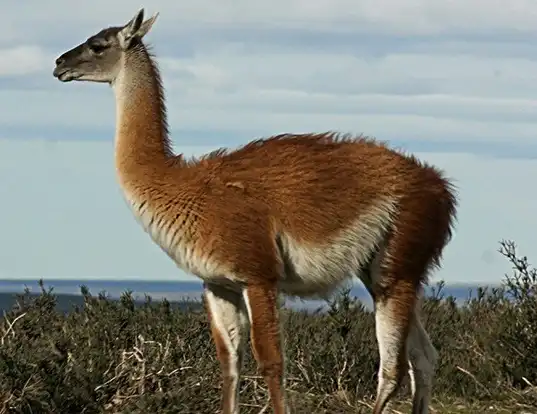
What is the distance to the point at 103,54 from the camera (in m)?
9.52

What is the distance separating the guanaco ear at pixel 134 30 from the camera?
31.1 ft

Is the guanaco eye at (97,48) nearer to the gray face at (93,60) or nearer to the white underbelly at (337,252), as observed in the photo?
the gray face at (93,60)

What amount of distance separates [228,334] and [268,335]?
0.54 m

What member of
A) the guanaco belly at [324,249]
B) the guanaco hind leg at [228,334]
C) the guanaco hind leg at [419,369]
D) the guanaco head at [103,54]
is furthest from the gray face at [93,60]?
the guanaco hind leg at [419,369]

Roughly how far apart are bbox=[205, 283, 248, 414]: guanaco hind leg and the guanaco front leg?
1.31ft

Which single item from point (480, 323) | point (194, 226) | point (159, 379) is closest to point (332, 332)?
point (480, 323)

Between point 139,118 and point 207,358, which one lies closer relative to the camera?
point 139,118

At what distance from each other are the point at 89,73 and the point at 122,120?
539 millimetres

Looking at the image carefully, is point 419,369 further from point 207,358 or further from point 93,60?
point 93,60

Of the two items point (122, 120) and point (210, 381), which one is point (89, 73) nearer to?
point (122, 120)

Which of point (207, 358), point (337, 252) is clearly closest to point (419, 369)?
point (337, 252)

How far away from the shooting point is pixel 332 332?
38.8ft

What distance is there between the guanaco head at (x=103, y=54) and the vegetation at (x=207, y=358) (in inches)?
79.3

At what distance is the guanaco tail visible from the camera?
880 centimetres
